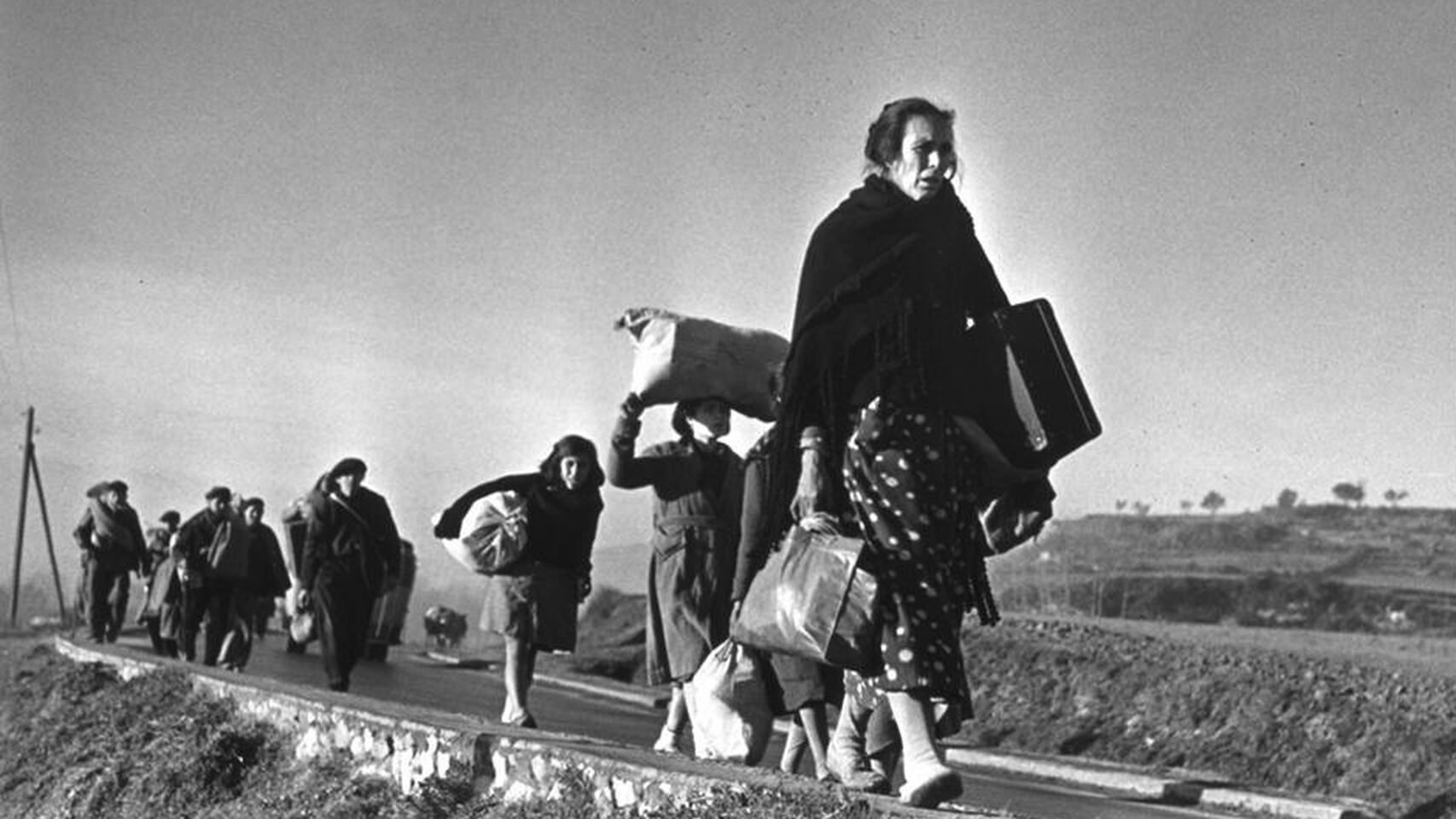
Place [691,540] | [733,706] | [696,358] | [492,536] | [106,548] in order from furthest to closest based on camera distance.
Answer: [106,548]
[492,536]
[691,540]
[696,358]
[733,706]

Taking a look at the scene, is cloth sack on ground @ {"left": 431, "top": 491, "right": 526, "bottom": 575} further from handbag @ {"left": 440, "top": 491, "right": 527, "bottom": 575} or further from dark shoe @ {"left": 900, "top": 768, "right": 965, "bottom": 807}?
dark shoe @ {"left": 900, "top": 768, "right": 965, "bottom": 807}

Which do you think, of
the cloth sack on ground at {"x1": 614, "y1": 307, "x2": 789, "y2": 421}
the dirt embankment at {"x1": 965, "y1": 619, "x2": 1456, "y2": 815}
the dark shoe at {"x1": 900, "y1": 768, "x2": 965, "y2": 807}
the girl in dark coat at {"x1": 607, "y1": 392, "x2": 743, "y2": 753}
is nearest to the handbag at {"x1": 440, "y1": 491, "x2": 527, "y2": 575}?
the girl in dark coat at {"x1": 607, "y1": 392, "x2": 743, "y2": 753}

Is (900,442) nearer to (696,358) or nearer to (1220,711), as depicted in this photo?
(696,358)

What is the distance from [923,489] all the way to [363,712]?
322 centimetres

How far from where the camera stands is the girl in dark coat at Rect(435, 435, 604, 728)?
485 inches

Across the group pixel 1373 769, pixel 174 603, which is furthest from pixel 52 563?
pixel 1373 769

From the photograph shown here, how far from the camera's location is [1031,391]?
6352 mm

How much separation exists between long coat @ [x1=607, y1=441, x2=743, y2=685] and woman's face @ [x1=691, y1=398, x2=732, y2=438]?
0.52 ft

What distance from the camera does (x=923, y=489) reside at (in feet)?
20.7

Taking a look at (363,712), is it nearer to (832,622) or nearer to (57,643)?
(832,622)

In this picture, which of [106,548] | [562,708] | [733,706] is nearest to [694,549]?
[733,706]

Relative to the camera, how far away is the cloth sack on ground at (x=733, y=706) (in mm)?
7965

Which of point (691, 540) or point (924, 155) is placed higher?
point (924, 155)

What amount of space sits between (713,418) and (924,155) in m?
3.97
